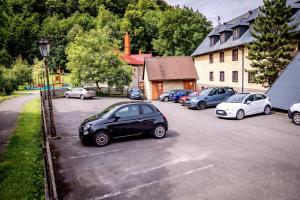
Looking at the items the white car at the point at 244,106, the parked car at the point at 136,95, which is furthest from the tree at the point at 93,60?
the white car at the point at 244,106

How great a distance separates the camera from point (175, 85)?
39.4 meters

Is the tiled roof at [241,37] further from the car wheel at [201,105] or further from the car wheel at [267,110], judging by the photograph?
the car wheel at [201,105]

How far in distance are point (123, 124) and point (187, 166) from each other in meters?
3.91

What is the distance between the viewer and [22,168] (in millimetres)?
8859

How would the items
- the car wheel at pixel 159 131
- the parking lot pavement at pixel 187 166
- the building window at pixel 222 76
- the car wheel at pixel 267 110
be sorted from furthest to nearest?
the building window at pixel 222 76, the car wheel at pixel 267 110, the car wheel at pixel 159 131, the parking lot pavement at pixel 187 166

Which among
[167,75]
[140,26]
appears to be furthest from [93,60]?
[140,26]

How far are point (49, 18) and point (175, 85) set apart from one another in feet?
203

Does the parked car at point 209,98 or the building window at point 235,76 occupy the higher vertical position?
the building window at point 235,76

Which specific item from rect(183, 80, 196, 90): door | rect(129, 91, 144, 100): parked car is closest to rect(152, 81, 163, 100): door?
rect(129, 91, 144, 100): parked car

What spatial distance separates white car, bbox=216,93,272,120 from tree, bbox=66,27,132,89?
23.5 meters

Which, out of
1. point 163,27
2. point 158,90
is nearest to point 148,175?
point 158,90

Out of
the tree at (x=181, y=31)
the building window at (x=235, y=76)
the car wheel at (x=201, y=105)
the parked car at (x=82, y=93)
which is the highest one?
the tree at (x=181, y=31)

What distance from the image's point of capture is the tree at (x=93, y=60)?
37906mm

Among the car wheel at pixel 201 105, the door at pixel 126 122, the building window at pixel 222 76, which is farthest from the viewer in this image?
the building window at pixel 222 76
